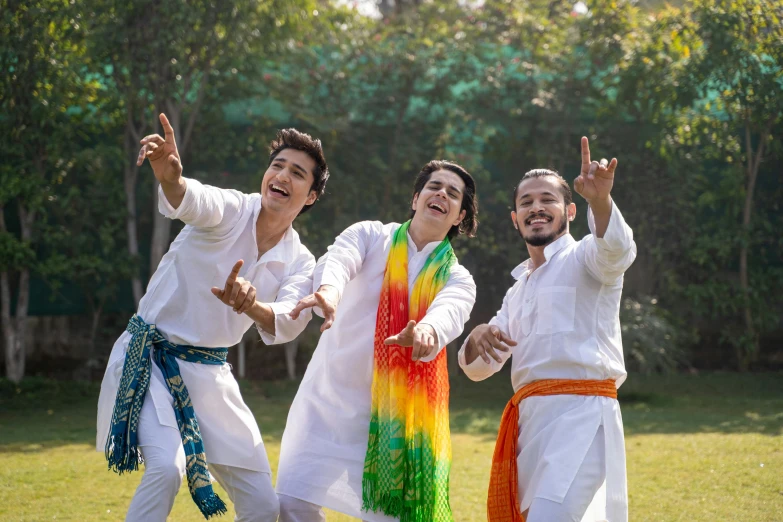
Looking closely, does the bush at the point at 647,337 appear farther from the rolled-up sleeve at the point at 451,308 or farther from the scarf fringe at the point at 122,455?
the scarf fringe at the point at 122,455

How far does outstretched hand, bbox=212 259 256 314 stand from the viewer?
10.1 feet

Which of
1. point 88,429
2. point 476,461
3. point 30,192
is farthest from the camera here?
point 30,192

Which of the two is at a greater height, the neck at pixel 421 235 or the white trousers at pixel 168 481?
the neck at pixel 421 235

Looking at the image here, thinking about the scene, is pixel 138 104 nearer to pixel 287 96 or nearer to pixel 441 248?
pixel 287 96

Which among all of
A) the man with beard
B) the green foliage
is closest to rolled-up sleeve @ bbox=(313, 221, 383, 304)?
the man with beard

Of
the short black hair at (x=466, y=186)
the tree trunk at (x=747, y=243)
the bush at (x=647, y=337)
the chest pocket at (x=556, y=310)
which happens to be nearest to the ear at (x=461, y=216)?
the short black hair at (x=466, y=186)

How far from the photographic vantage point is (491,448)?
7023mm

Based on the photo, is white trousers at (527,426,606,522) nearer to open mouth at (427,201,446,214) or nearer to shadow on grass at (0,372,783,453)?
open mouth at (427,201,446,214)

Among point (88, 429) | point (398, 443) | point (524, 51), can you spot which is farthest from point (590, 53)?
point (398, 443)

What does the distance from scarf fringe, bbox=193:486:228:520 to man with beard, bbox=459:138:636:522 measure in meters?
1.12

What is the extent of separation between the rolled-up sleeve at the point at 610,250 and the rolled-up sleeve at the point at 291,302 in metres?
1.15

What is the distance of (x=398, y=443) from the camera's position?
3498 mm

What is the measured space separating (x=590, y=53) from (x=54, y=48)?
20.3 feet

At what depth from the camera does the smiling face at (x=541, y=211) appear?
368cm
